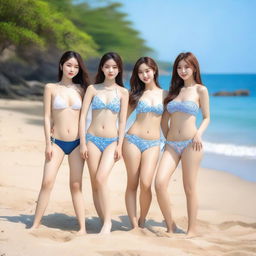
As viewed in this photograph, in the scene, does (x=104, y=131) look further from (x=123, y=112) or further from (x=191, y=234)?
(x=191, y=234)

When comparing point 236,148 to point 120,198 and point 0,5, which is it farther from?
point 0,5

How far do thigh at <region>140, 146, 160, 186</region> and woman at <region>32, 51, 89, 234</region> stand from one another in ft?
2.02

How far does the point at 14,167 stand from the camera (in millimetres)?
8234

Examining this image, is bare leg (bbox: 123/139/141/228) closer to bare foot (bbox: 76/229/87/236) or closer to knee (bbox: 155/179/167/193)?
knee (bbox: 155/179/167/193)

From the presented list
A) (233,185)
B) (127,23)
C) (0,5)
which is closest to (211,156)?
(233,185)

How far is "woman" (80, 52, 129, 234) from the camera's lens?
515 cm

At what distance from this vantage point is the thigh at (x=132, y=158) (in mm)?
5293

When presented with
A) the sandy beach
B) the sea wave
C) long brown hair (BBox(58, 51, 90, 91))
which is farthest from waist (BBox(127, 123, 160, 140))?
the sea wave

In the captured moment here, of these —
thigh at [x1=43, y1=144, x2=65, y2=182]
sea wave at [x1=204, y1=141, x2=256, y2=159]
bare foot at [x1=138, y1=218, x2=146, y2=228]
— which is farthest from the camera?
sea wave at [x1=204, y1=141, x2=256, y2=159]

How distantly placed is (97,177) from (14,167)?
344 cm

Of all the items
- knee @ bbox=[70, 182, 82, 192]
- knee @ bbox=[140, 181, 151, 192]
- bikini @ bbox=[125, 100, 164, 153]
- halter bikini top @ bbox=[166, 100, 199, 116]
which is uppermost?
halter bikini top @ bbox=[166, 100, 199, 116]

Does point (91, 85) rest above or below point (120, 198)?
above

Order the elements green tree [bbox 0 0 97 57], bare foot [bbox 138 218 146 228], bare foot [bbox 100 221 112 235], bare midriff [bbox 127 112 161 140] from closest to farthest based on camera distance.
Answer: bare foot [bbox 100 221 112 235] → bare midriff [bbox 127 112 161 140] → bare foot [bbox 138 218 146 228] → green tree [bbox 0 0 97 57]

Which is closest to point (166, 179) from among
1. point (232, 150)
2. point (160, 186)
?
point (160, 186)
